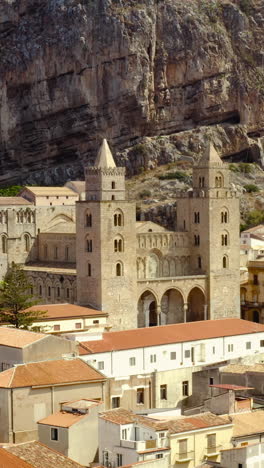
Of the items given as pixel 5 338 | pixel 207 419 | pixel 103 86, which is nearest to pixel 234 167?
pixel 103 86

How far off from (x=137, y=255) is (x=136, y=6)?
5210cm

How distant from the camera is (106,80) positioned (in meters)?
137

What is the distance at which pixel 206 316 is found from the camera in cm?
9444

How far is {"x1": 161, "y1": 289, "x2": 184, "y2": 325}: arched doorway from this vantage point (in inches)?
3745

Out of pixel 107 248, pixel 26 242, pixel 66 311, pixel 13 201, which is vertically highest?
pixel 13 201

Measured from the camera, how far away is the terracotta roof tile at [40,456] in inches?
2071

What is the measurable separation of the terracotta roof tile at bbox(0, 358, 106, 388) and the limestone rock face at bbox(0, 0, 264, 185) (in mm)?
74264

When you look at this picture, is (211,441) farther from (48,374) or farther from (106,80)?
(106,80)

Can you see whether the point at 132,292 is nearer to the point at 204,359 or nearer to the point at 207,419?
the point at 204,359

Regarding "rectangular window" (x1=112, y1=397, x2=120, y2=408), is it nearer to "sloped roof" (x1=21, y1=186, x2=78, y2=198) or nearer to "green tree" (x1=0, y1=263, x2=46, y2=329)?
"green tree" (x1=0, y1=263, x2=46, y2=329)

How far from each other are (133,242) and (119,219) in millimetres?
1908

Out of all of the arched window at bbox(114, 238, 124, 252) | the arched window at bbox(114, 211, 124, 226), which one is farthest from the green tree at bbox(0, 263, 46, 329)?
the arched window at bbox(114, 211, 124, 226)

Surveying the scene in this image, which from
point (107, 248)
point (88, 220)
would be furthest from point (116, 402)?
point (88, 220)

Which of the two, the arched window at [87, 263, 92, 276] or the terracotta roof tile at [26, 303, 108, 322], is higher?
the arched window at [87, 263, 92, 276]
